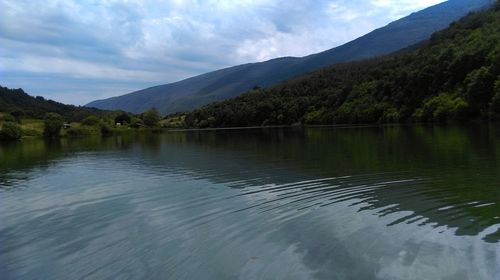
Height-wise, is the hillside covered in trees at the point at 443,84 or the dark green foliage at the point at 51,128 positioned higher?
the hillside covered in trees at the point at 443,84

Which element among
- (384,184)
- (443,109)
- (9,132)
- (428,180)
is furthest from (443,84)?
(9,132)

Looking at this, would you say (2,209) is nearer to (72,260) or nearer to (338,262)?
(72,260)

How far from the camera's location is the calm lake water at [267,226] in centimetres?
1252

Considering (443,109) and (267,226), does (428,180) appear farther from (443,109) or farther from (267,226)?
(443,109)

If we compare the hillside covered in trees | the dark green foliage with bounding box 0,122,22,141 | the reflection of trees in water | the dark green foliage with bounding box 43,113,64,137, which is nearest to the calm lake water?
the reflection of trees in water

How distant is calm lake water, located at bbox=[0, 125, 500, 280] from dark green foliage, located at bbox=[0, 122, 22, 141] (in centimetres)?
14628

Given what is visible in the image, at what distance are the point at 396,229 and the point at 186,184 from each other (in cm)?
1612

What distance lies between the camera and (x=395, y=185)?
24.2 m

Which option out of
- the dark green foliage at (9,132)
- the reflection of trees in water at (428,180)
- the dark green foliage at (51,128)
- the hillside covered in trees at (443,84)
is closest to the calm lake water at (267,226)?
the reflection of trees in water at (428,180)

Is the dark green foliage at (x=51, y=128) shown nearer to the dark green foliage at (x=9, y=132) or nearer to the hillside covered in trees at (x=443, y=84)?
the dark green foliage at (x=9, y=132)

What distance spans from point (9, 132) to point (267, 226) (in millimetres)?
168059

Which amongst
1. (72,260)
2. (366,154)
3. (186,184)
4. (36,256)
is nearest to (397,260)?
(72,260)

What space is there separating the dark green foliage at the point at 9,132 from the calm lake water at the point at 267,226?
14628 cm

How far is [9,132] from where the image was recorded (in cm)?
16275
